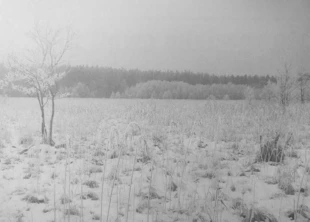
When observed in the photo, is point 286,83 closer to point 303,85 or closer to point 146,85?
point 303,85

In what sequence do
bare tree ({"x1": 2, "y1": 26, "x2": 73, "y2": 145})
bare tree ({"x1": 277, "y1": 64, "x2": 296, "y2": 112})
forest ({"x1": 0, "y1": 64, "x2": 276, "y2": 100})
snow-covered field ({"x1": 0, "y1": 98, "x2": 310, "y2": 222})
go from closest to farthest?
snow-covered field ({"x1": 0, "y1": 98, "x2": 310, "y2": 222}) → bare tree ({"x1": 2, "y1": 26, "x2": 73, "y2": 145}) → bare tree ({"x1": 277, "y1": 64, "x2": 296, "y2": 112}) → forest ({"x1": 0, "y1": 64, "x2": 276, "y2": 100})

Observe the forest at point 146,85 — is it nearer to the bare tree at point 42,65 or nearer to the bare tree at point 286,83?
the bare tree at point 286,83

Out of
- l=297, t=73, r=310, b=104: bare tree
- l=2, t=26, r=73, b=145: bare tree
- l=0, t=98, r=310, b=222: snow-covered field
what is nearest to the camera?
l=0, t=98, r=310, b=222: snow-covered field

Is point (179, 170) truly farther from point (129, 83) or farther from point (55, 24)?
point (129, 83)

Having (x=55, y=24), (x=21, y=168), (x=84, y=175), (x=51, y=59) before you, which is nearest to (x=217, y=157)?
(x=84, y=175)

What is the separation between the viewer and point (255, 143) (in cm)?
822

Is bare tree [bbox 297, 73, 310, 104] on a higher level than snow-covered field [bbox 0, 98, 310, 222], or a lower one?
higher

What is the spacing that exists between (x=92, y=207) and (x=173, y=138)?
5523 millimetres

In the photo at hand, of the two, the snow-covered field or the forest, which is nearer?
the snow-covered field

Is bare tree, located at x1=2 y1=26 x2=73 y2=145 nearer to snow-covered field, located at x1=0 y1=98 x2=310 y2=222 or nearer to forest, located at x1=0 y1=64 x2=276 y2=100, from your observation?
snow-covered field, located at x1=0 y1=98 x2=310 y2=222

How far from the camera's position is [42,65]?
9.32 meters

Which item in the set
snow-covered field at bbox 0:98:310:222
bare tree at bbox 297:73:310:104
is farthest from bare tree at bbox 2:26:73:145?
bare tree at bbox 297:73:310:104

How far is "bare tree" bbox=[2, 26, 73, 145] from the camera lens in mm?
8969

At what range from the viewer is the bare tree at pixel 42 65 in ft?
29.4
